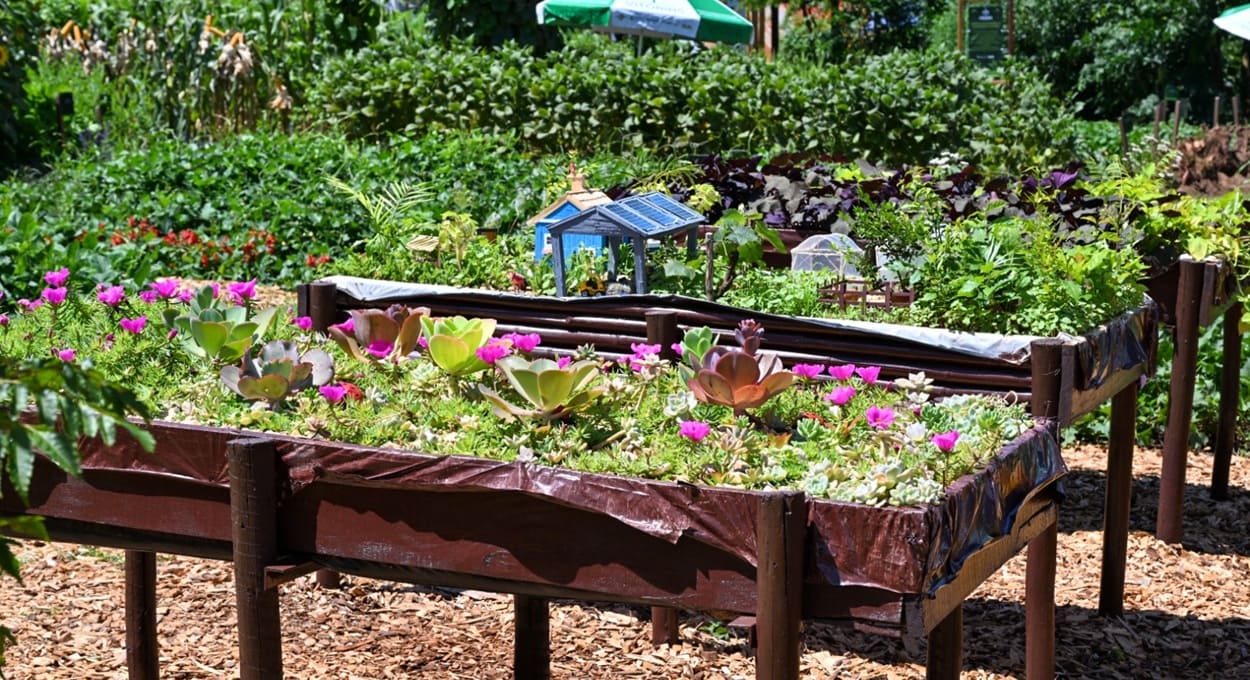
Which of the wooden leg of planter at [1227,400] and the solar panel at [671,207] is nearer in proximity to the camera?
the solar panel at [671,207]

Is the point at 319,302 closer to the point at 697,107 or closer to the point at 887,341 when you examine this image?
the point at 887,341

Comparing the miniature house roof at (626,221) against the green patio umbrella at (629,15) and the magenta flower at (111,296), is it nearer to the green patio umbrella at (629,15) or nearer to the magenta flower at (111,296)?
the magenta flower at (111,296)

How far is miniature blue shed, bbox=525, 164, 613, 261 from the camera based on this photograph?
4.73m

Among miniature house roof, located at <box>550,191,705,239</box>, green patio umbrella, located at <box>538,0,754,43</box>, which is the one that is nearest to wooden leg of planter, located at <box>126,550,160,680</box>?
miniature house roof, located at <box>550,191,705,239</box>

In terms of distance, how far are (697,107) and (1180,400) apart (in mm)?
5618

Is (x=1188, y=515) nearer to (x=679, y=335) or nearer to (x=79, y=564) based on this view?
(x=679, y=335)

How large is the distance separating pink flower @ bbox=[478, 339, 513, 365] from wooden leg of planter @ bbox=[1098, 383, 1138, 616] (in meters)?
2.41

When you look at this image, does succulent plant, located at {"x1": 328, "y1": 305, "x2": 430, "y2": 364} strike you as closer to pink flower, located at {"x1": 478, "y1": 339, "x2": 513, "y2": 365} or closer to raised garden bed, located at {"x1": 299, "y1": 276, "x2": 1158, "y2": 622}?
pink flower, located at {"x1": 478, "y1": 339, "x2": 513, "y2": 365}

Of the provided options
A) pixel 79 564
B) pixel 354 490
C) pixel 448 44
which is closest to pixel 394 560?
pixel 354 490

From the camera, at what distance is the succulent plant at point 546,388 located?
263 centimetres

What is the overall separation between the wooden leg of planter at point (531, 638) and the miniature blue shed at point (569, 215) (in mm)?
1620

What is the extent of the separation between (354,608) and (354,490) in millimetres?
2358

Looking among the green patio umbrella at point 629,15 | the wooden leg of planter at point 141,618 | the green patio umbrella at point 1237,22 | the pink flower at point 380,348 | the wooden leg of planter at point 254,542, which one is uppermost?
the green patio umbrella at point 629,15

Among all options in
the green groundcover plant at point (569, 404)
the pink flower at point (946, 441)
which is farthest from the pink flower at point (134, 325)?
the pink flower at point (946, 441)
